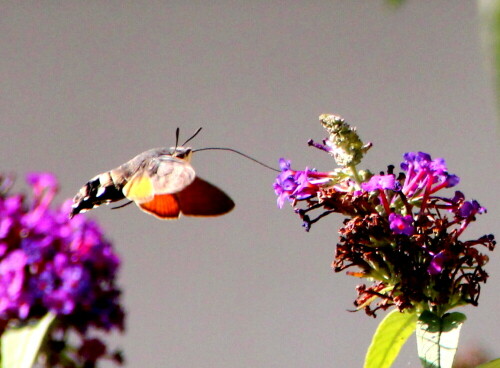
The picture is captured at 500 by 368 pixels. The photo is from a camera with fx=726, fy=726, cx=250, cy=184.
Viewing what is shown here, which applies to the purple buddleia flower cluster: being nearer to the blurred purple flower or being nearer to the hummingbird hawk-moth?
the hummingbird hawk-moth

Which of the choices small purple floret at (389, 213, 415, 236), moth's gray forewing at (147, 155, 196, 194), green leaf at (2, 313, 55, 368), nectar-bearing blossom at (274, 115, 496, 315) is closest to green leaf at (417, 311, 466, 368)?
nectar-bearing blossom at (274, 115, 496, 315)

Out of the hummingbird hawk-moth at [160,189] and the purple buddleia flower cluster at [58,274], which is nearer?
the hummingbird hawk-moth at [160,189]

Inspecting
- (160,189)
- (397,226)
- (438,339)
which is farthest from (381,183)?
(160,189)

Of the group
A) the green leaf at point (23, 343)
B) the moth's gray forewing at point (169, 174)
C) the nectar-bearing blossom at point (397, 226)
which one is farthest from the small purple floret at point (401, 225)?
the green leaf at point (23, 343)

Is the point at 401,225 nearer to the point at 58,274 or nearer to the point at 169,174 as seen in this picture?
the point at 169,174

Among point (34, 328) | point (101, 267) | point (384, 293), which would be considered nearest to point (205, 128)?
point (101, 267)

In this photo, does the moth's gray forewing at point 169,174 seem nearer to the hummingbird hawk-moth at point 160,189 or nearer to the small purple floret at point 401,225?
the hummingbird hawk-moth at point 160,189
